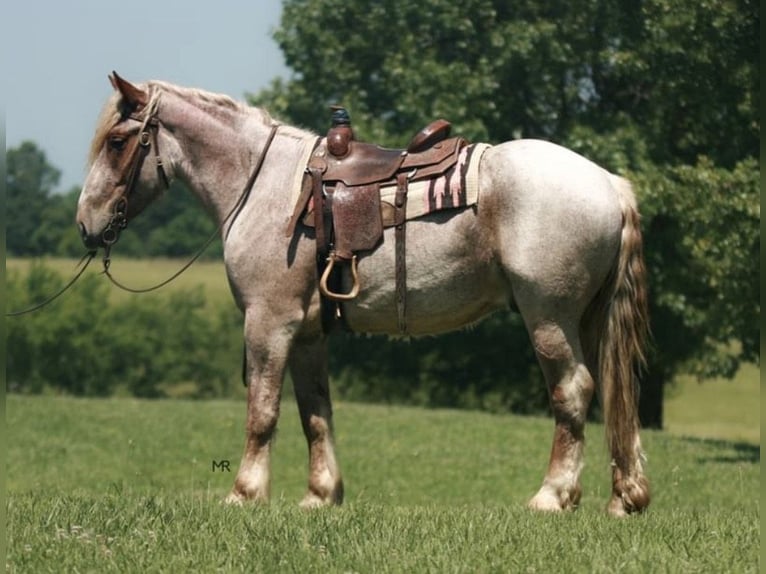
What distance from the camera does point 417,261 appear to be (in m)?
7.57

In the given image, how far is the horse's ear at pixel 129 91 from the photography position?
8.17 metres

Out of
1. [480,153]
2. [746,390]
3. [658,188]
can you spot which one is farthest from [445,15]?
[746,390]

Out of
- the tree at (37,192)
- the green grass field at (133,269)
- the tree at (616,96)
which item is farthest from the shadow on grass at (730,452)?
the green grass field at (133,269)

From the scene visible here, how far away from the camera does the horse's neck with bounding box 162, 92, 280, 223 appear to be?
27.0ft

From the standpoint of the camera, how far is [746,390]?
56875 millimetres

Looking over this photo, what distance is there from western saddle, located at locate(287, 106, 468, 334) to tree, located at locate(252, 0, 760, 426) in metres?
11.1

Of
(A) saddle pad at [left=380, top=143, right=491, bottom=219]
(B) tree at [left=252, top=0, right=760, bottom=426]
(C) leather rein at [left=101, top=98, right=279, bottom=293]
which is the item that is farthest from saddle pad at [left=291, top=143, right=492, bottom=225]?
(B) tree at [left=252, top=0, right=760, bottom=426]

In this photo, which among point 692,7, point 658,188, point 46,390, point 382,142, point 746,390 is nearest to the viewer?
point 692,7

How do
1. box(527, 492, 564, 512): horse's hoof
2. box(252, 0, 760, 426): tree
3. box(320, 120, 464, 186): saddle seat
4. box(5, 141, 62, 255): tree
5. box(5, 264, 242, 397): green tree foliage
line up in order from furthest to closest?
box(5, 264, 242, 397): green tree foliage → box(5, 141, 62, 255): tree → box(252, 0, 760, 426): tree → box(320, 120, 464, 186): saddle seat → box(527, 492, 564, 512): horse's hoof

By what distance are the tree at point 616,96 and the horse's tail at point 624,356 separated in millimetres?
10871

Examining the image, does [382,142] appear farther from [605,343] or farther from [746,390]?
[746,390]

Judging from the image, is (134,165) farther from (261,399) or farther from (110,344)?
(110,344)

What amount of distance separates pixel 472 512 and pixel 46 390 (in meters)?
36.8

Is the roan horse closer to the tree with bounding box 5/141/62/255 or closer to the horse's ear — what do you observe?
the horse's ear
